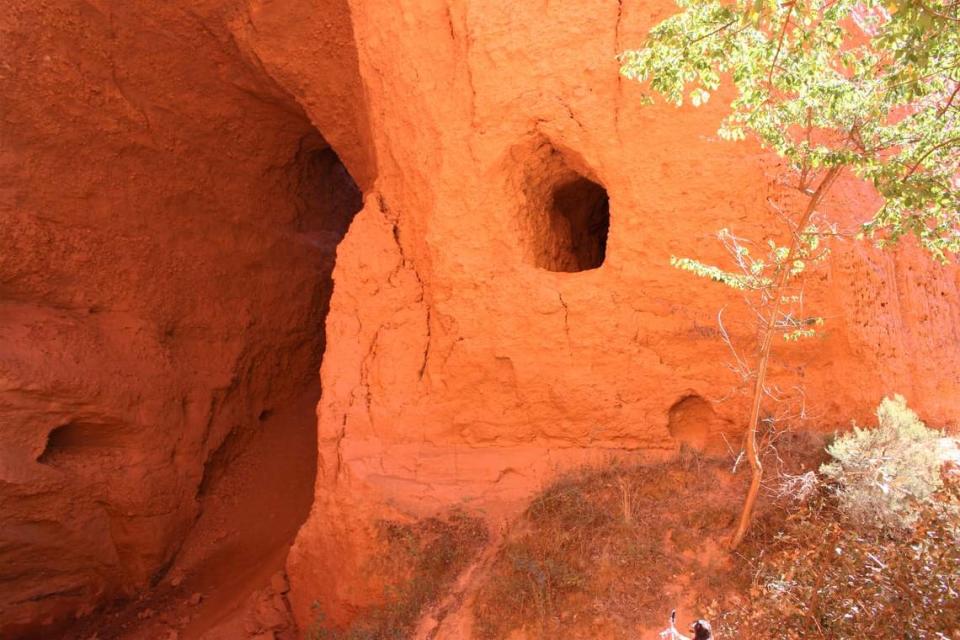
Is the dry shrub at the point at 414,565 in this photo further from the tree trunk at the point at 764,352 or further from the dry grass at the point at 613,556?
the tree trunk at the point at 764,352

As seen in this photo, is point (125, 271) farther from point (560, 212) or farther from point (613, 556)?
point (613, 556)

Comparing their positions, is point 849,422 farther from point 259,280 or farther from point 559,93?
point 259,280

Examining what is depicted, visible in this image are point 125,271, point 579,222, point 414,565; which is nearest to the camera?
point 414,565

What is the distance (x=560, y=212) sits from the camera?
5816 mm

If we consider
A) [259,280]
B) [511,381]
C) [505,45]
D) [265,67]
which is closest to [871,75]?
[505,45]

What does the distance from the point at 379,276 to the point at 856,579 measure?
361 cm

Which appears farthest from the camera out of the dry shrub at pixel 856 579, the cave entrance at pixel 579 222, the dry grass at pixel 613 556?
the cave entrance at pixel 579 222

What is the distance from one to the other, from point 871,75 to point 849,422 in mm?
2099

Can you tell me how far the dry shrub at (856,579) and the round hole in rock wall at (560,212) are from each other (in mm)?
2356

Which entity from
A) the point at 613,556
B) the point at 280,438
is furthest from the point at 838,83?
the point at 280,438

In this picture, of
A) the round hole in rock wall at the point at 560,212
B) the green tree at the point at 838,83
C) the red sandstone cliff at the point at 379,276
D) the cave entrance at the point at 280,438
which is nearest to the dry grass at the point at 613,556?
the red sandstone cliff at the point at 379,276

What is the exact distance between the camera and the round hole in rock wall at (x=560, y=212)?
17.1 feet

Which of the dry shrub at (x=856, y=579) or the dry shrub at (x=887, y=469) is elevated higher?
the dry shrub at (x=887, y=469)

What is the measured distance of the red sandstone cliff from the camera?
4715mm
